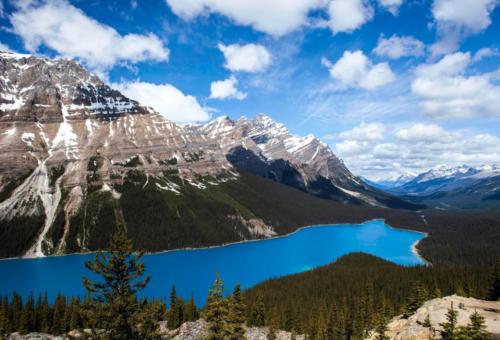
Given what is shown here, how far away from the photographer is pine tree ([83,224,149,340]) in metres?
29.0

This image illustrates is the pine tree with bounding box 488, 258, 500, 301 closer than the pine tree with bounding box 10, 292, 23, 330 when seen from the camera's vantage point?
Result: No

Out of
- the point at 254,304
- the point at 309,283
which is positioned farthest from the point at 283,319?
the point at 309,283

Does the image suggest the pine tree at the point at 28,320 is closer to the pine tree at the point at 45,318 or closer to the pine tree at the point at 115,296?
the pine tree at the point at 45,318

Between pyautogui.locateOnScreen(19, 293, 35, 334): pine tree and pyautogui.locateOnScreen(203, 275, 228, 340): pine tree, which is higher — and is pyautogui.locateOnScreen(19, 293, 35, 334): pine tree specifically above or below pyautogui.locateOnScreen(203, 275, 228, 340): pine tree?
below

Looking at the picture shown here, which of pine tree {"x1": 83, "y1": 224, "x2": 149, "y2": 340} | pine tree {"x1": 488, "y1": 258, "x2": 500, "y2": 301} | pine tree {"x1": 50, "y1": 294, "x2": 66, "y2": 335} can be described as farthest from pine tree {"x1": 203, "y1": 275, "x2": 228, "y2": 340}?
pine tree {"x1": 488, "y1": 258, "x2": 500, "y2": 301}

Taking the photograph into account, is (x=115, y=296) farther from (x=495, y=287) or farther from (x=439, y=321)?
(x=495, y=287)

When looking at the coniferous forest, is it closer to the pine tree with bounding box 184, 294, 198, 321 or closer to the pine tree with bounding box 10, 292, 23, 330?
the pine tree with bounding box 10, 292, 23, 330

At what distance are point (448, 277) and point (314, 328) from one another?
65.0 meters

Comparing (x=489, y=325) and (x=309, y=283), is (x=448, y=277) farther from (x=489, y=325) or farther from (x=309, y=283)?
(x=489, y=325)

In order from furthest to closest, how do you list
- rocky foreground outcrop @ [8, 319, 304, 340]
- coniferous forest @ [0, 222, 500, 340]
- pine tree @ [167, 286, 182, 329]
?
pine tree @ [167, 286, 182, 329] → rocky foreground outcrop @ [8, 319, 304, 340] → coniferous forest @ [0, 222, 500, 340]

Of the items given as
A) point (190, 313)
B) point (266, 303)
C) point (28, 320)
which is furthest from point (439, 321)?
point (28, 320)

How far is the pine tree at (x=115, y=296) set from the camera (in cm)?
2895

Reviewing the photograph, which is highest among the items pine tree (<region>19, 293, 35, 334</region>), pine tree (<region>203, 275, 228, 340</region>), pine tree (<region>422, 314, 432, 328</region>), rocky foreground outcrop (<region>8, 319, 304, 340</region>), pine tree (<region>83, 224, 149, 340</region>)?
pine tree (<region>83, 224, 149, 340</region>)

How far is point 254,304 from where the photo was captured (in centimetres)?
9394
